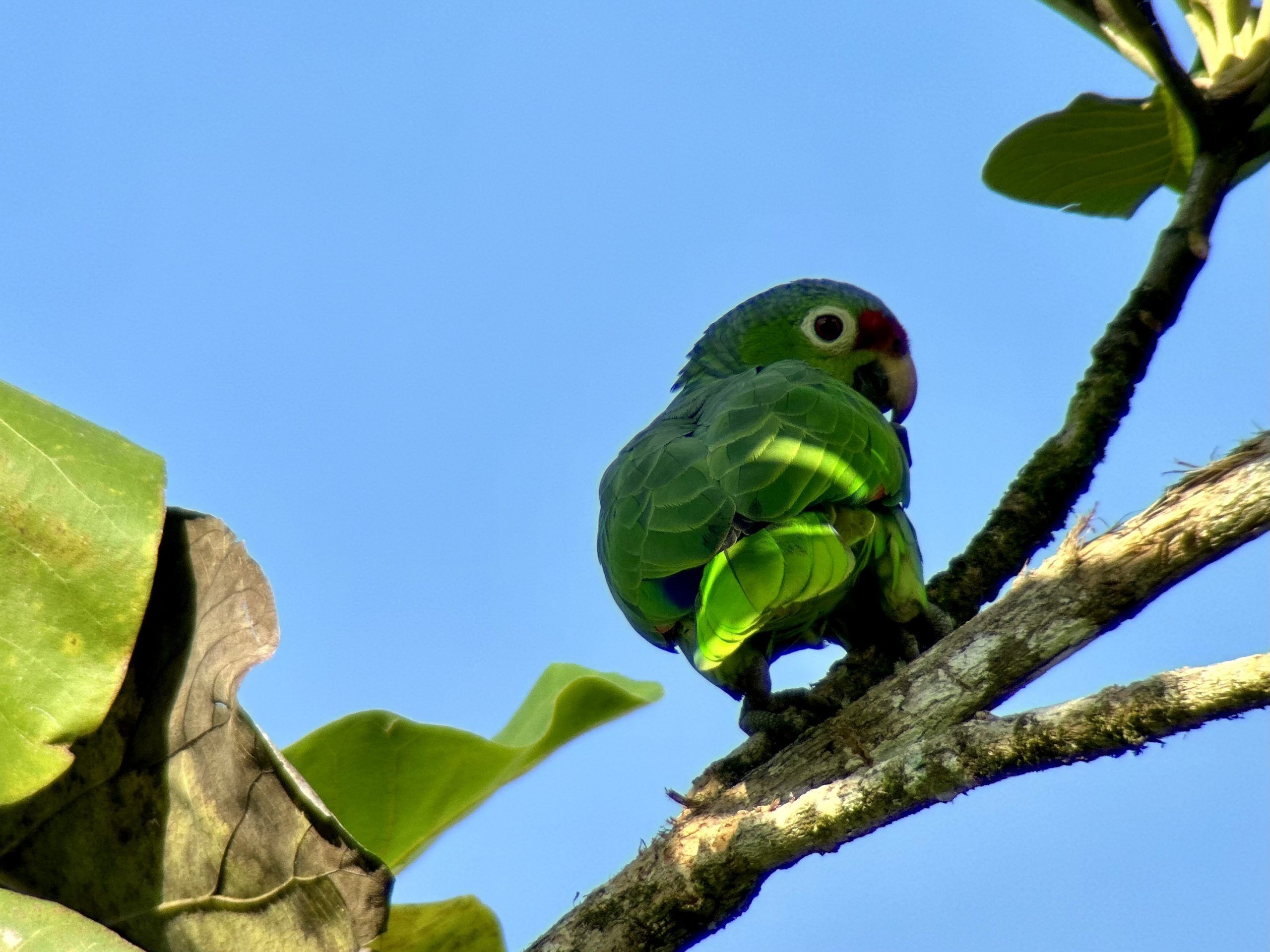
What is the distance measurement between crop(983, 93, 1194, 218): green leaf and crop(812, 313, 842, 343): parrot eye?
2.31 feet

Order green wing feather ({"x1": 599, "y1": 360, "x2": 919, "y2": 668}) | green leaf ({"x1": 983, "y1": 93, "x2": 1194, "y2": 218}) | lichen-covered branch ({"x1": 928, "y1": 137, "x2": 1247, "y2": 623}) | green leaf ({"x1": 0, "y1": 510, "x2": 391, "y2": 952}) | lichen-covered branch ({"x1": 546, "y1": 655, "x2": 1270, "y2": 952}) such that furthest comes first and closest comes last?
1. green leaf ({"x1": 983, "y1": 93, "x2": 1194, "y2": 218})
2. lichen-covered branch ({"x1": 928, "y1": 137, "x2": 1247, "y2": 623})
3. green wing feather ({"x1": 599, "y1": 360, "x2": 919, "y2": 668})
4. green leaf ({"x1": 0, "y1": 510, "x2": 391, "y2": 952})
5. lichen-covered branch ({"x1": 546, "y1": 655, "x2": 1270, "y2": 952})

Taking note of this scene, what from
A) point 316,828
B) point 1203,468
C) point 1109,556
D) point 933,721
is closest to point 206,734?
point 316,828

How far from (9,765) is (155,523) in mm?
303

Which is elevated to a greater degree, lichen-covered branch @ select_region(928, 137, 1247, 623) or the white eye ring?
the white eye ring

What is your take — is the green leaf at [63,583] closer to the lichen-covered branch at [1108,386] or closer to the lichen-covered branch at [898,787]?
the lichen-covered branch at [898,787]

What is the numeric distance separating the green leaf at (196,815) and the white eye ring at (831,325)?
7.47ft

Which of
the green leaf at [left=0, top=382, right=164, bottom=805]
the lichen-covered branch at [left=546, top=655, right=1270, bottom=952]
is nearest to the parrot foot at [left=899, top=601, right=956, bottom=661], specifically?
the lichen-covered branch at [left=546, top=655, right=1270, bottom=952]

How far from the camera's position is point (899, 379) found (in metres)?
3.47

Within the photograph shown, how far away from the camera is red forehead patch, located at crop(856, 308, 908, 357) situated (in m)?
3.42

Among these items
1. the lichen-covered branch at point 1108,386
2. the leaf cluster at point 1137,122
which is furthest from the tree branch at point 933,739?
the leaf cluster at point 1137,122

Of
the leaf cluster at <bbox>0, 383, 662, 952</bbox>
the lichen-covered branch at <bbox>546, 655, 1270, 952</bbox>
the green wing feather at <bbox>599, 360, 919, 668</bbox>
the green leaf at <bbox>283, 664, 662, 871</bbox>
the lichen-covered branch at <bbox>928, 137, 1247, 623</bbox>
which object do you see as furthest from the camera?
the lichen-covered branch at <bbox>928, 137, 1247, 623</bbox>

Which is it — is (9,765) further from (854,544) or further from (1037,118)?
(1037,118)

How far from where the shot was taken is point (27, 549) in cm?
132

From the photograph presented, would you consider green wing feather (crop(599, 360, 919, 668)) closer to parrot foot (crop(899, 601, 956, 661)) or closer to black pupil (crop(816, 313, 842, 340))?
parrot foot (crop(899, 601, 956, 661))
